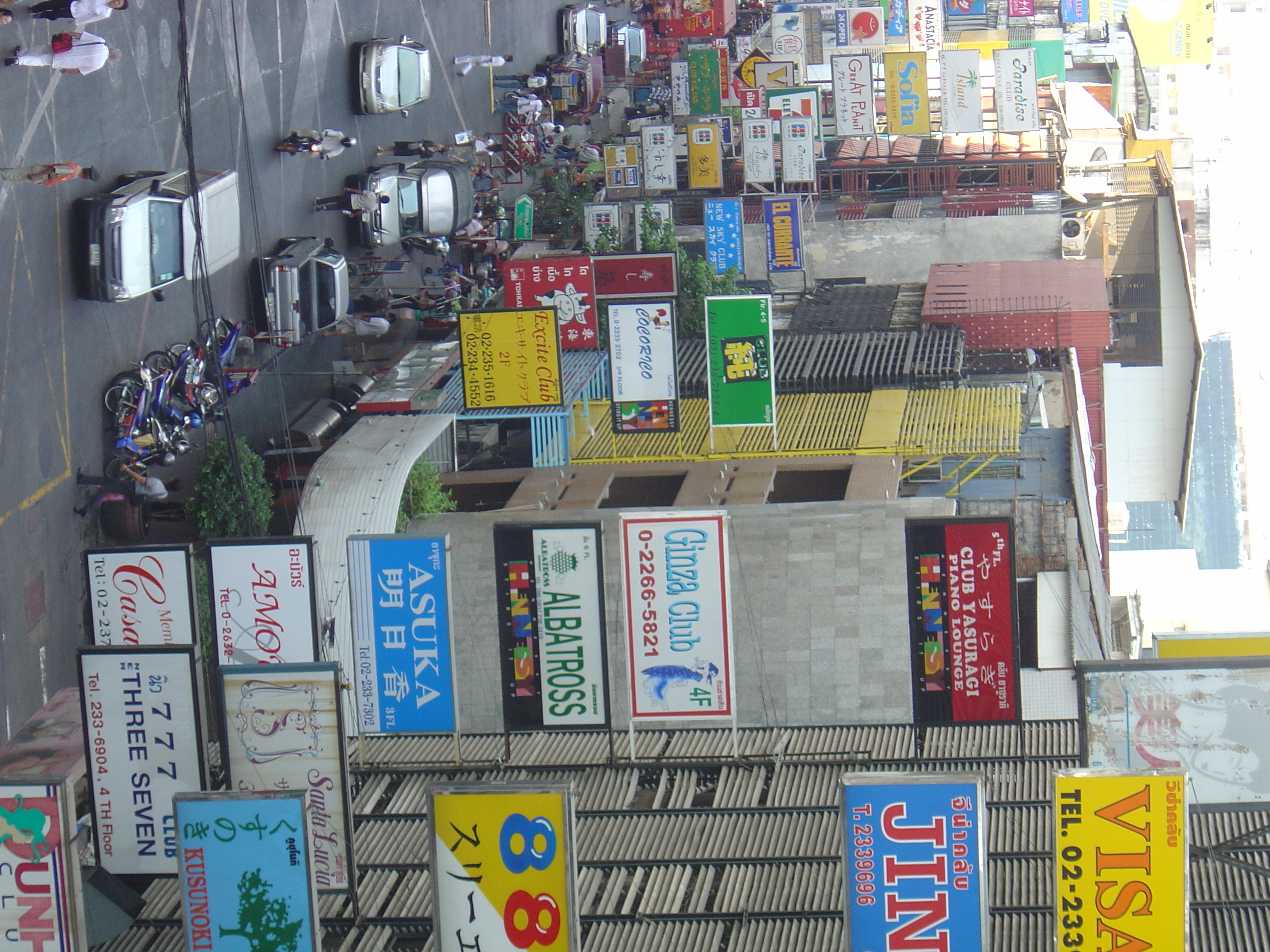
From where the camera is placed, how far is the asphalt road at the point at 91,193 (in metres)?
19.4

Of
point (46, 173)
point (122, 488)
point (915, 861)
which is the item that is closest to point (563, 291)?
point (122, 488)

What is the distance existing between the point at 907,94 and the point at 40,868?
108 feet

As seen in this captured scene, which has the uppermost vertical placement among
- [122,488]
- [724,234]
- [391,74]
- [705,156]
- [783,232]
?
[391,74]

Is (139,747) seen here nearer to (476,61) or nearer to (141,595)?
(141,595)

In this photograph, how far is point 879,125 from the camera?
41156 mm

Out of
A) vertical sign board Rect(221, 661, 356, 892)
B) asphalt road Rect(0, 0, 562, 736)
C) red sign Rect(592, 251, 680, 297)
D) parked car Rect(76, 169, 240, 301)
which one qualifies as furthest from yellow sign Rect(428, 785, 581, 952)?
red sign Rect(592, 251, 680, 297)

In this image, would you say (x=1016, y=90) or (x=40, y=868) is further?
(x=1016, y=90)

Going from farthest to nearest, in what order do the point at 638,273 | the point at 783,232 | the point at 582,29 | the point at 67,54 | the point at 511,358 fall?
the point at 582,29, the point at 783,232, the point at 638,273, the point at 511,358, the point at 67,54

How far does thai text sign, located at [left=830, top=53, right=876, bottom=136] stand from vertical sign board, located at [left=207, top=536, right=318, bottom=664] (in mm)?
26559

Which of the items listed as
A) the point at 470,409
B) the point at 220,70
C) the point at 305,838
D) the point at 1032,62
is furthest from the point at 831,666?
the point at 1032,62

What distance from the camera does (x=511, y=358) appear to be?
2334 centimetres

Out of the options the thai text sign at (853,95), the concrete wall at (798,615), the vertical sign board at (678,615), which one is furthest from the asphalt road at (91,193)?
the thai text sign at (853,95)

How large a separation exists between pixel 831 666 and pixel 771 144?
62.0 feet

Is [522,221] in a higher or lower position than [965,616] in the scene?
higher
